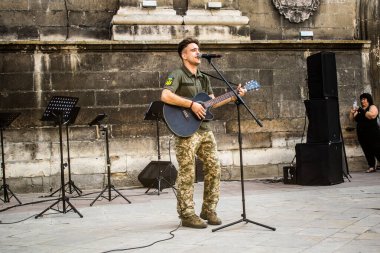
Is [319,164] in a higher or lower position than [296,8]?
lower

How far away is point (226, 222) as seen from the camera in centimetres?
549

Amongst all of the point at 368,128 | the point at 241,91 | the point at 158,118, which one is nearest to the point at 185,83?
the point at 241,91

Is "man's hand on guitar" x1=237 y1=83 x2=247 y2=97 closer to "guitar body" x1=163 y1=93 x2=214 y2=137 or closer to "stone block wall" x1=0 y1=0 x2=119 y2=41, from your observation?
"guitar body" x1=163 y1=93 x2=214 y2=137

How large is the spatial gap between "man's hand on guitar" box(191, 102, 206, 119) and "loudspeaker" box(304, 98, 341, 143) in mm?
4353

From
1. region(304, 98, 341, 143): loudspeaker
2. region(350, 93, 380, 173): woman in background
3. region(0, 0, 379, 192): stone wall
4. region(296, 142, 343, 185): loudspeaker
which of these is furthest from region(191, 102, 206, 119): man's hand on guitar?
region(350, 93, 380, 173): woman in background

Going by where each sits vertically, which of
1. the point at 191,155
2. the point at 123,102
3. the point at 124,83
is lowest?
the point at 191,155

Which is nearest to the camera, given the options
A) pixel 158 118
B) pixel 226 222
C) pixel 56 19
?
pixel 226 222

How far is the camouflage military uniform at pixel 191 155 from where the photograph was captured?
5168 mm

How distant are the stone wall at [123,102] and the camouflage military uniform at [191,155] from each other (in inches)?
168

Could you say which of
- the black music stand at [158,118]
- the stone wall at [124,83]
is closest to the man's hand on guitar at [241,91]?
the black music stand at [158,118]

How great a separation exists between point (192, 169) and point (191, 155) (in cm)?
17

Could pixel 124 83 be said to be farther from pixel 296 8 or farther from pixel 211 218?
pixel 211 218

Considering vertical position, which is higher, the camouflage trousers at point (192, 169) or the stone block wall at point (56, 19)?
the stone block wall at point (56, 19)

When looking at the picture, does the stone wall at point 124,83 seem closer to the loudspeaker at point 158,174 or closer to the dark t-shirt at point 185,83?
the loudspeaker at point 158,174
